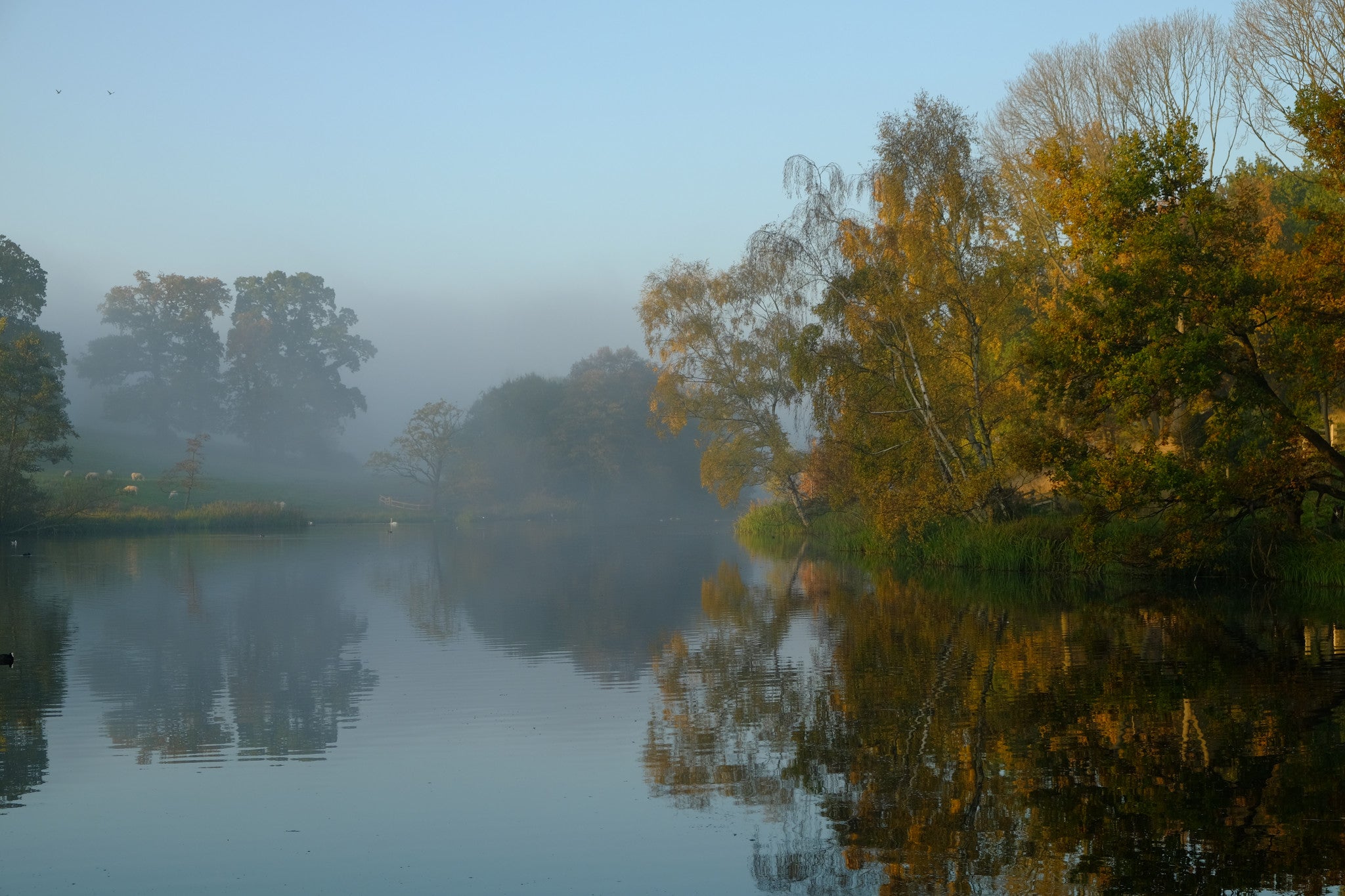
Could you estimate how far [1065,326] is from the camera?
21.6m

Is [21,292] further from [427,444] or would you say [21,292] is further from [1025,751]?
[1025,751]

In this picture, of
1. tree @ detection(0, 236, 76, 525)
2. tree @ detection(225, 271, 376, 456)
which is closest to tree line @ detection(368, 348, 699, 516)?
tree @ detection(225, 271, 376, 456)

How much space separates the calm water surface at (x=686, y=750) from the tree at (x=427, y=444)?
68.0 metres

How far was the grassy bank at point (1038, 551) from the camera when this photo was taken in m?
23.2

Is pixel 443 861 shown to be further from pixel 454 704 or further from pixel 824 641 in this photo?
pixel 824 641

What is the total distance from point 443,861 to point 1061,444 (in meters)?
18.2

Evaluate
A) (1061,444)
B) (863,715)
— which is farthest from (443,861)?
(1061,444)

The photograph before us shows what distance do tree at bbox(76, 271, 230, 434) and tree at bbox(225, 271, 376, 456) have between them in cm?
242

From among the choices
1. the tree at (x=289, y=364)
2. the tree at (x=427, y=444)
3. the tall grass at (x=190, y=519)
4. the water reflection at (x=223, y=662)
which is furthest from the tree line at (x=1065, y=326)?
the tree at (x=289, y=364)

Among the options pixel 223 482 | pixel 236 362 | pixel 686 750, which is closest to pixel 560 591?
pixel 686 750

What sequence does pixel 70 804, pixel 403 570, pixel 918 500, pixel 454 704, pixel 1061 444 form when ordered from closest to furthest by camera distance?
pixel 70 804, pixel 454 704, pixel 1061 444, pixel 918 500, pixel 403 570

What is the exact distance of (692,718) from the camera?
11570mm

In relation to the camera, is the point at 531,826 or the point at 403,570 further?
the point at 403,570

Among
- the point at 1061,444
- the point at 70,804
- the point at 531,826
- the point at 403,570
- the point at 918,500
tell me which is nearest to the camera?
the point at 531,826
